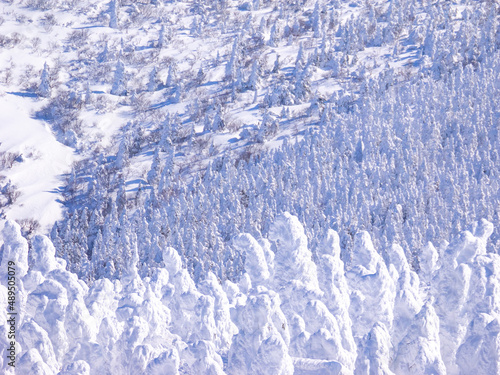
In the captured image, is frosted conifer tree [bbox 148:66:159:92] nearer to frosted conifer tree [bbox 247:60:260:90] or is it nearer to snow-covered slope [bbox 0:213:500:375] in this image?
frosted conifer tree [bbox 247:60:260:90]

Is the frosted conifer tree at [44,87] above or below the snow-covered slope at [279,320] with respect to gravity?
below

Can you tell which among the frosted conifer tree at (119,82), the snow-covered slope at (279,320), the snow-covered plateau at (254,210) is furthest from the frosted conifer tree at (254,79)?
the snow-covered slope at (279,320)

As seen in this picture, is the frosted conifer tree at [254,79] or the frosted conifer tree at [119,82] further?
the frosted conifer tree at [119,82]

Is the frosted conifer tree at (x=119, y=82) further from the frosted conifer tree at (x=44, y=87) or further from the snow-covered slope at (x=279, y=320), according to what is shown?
the snow-covered slope at (x=279, y=320)

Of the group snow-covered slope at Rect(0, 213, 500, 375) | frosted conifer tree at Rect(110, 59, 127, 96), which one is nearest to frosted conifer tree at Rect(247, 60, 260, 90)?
frosted conifer tree at Rect(110, 59, 127, 96)

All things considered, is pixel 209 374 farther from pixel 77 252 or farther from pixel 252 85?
pixel 252 85

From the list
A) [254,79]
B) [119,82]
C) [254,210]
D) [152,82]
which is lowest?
[152,82]

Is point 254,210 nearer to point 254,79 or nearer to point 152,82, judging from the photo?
point 254,79

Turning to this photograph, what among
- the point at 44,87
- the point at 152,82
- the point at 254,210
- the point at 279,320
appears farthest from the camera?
the point at 152,82

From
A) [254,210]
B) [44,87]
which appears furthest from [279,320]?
[44,87]
